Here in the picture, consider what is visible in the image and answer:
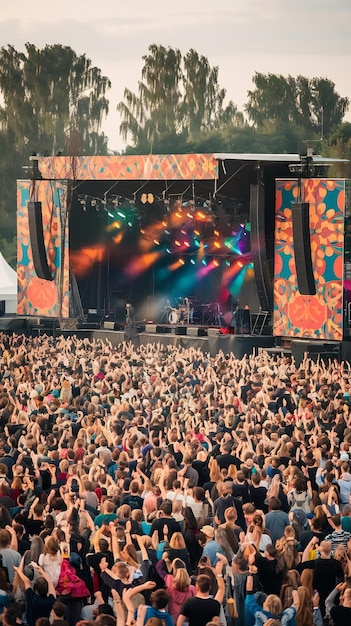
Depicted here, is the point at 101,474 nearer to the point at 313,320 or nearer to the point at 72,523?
the point at 72,523

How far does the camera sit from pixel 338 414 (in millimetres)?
15117

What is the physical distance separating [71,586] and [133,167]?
20.1 m

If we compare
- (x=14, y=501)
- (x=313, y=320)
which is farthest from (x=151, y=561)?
(x=313, y=320)

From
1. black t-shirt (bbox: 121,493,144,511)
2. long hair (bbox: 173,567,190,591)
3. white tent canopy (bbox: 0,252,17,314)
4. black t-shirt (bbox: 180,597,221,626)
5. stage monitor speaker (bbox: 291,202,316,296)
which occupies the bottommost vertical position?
black t-shirt (bbox: 180,597,221,626)

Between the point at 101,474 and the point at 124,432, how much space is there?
265 cm

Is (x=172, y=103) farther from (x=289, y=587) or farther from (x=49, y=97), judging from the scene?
(x=289, y=587)

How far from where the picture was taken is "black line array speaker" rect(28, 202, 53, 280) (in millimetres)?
30234

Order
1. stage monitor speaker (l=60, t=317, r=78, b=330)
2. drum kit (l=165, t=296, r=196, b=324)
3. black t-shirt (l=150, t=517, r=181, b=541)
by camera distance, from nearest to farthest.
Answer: black t-shirt (l=150, t=517, r=181, b=541), stage monitor speaker (l=60, t=317, r=78, b=330), drum kit (l=165, t=296, r=196, b=324)

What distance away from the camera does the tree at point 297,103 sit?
Result: 72.8m

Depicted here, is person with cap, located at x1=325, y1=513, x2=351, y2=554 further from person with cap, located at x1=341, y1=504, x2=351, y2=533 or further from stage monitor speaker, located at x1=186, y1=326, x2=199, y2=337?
stage monitor speaker, located at x1=186, y1=326, x2=199, y2=337

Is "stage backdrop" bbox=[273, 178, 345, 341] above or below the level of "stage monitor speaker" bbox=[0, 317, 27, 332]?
above

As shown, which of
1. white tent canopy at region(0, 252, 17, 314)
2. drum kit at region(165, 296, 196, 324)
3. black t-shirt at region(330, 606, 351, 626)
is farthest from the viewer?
white tent canopy at region(0, 252, 17, 314)

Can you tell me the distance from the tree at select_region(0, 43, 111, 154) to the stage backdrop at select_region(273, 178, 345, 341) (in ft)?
132

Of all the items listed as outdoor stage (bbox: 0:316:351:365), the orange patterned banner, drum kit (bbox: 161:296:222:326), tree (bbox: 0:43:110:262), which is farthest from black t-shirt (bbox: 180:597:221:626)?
tree (bbox: 0:43:110:262)
